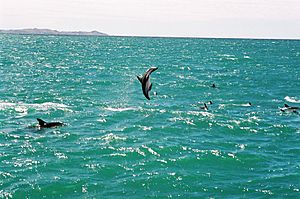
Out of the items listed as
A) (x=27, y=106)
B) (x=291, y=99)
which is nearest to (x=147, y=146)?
(x=27, y=106)

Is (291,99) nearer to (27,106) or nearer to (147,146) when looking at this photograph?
(147,146)

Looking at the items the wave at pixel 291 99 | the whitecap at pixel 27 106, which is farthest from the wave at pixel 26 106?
the wave at pixel 291 99

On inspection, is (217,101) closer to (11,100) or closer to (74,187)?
(11,100)

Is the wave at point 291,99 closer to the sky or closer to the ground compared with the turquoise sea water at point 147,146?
closer to the sky

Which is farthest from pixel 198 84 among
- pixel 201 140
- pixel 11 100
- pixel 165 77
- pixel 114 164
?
pixel 114 164

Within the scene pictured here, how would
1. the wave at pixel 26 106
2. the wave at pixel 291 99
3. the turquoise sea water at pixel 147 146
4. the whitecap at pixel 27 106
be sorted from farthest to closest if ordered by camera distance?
the wave at pixel 291 99, the whitecap at pixel 27 106, the wave at pixel 26 106, the turquoise sea water at pixel 147 146

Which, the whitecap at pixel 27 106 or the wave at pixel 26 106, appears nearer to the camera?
the wave at pixel 26 106

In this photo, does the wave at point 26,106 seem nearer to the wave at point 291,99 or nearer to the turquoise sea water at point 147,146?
the turquoise sea water at point 147,146

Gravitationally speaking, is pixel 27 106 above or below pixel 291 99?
below

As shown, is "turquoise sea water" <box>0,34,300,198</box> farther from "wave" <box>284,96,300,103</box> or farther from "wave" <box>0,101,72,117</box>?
"wave" <box>284,96,300,103</box>

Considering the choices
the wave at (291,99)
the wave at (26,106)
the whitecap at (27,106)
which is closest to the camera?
the wave at (26,106)

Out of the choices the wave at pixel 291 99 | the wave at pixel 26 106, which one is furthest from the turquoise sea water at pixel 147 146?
the wave at pixel 291 99

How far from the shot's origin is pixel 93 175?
82.0 ft

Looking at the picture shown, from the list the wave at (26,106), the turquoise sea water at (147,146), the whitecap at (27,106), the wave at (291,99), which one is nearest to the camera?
the turquoise sea water at (147,146)
